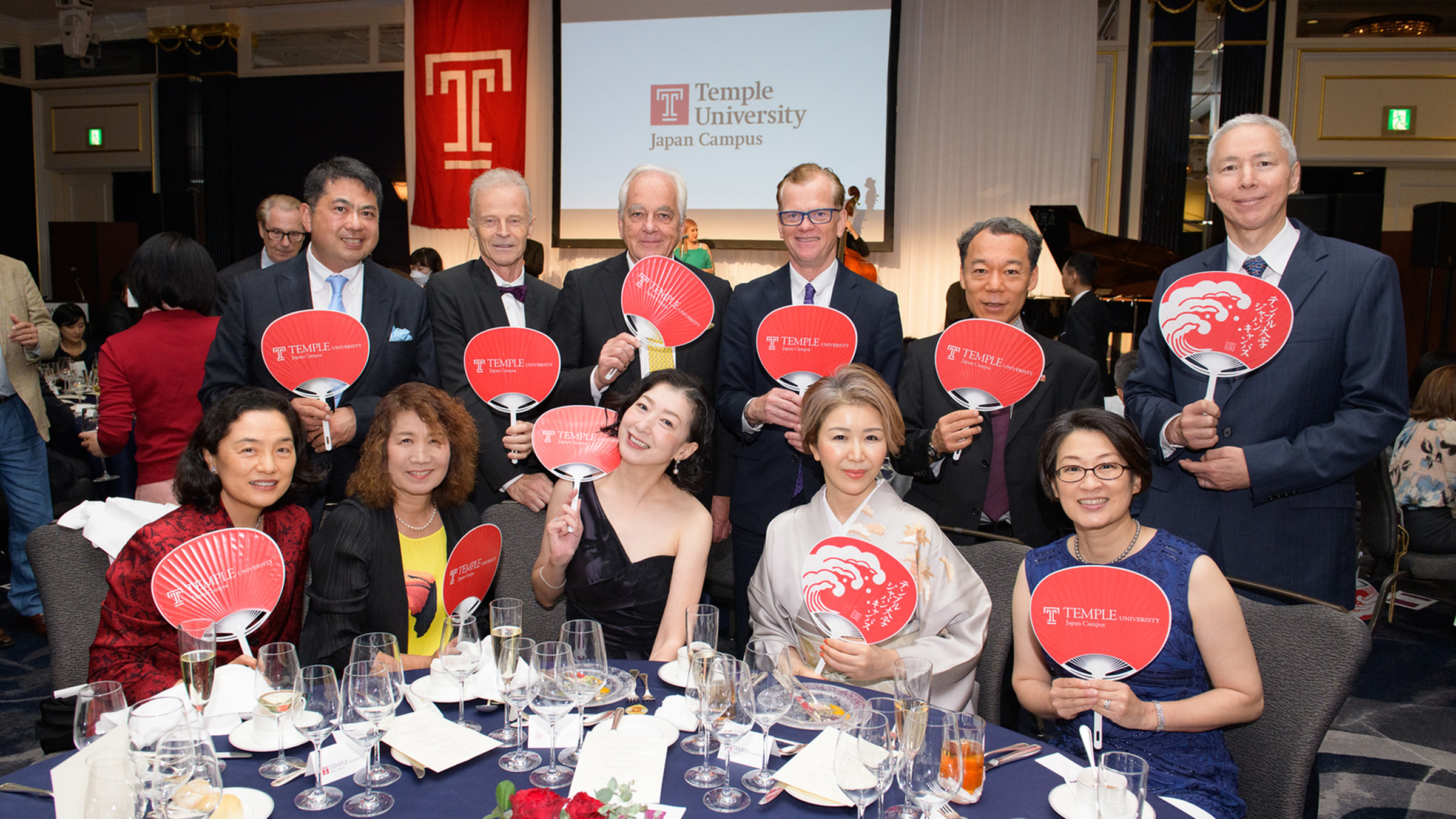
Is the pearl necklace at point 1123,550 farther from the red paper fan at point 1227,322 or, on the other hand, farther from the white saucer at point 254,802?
the white saucer at point 254,802

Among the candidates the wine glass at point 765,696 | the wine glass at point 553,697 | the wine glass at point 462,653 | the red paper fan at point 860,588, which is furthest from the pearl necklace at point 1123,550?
the wine glass at point 462,653

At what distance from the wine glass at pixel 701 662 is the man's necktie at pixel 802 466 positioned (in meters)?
1.02

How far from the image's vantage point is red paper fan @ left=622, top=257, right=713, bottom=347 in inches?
99.5

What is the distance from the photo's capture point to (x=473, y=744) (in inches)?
56.2

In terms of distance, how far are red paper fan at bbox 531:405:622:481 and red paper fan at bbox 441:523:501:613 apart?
11.3 inches

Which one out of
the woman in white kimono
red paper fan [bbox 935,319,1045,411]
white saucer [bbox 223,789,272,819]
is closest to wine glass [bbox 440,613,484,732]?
white saucer [bbox 223,789,272,819]

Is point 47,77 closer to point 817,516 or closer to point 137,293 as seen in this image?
point 137,293

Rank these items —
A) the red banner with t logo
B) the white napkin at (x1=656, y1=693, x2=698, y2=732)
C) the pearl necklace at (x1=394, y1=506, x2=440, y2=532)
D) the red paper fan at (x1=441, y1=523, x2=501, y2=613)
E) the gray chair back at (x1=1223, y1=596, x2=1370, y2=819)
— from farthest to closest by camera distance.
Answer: the red banner with t logo → the pearl necklace at (x1=394, y1=506, x2=440, y2=532) → the red paper fan at (x1=441, y1=523, x2=501, y2=613) → the gray chair back at (x1=1223, y1=596, x2=1370, y2=819) → the white napkin at (x1=656, y1=693, x2=698, y2=732)

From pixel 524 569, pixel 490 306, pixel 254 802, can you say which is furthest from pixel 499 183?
pixel 254 802

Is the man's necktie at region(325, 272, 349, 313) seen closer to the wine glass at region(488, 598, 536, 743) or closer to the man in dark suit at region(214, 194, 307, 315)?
the wine glass at region(488, 598, 536, 743)

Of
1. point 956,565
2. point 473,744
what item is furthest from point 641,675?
point 956,565

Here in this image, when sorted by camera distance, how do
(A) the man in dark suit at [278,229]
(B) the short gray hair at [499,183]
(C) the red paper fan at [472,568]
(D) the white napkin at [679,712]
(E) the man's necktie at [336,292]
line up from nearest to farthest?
(D) the white napkin at [679,712]
(C) the red paper fan at [472,568]
(E) the man's necktie at [336,292]
(B) the short gray hair at [499,183]
(A) the man in dark suit at [278,229]

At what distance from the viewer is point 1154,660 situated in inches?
68.6

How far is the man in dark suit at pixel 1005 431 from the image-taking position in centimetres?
246
